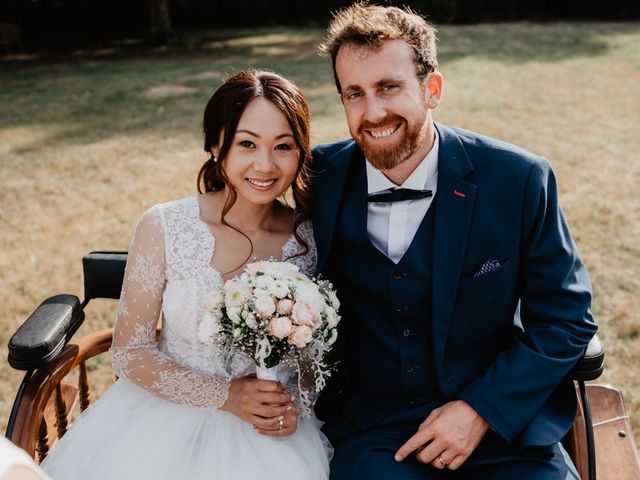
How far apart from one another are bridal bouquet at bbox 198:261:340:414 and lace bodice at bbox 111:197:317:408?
15.0 inches

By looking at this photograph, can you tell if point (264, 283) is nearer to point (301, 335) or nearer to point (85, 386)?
point (301, 335)

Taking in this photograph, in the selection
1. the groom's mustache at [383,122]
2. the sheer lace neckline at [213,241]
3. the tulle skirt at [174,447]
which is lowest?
the tulle skirt at [174,447]

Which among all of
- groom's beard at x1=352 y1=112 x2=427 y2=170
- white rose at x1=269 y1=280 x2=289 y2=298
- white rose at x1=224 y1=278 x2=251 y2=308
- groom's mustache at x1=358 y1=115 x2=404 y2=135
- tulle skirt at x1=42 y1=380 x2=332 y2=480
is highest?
groom's mustache at x1=358 y1=115 x2=404 y2=135

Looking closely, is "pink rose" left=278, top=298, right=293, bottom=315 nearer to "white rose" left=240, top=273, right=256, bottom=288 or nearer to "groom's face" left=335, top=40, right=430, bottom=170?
"white rose" left=240, top=273, right=256, bottom=288

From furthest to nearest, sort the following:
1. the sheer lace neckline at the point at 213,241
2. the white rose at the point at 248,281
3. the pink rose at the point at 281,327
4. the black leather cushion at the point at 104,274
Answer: the black leather cushion at the point at 104,274
the sheer lace neckline at the point at 213,241
the white rose at the point at 248,281
the pink rose at the point at 281,327

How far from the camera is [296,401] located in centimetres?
260

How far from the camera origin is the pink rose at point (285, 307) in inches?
80.6

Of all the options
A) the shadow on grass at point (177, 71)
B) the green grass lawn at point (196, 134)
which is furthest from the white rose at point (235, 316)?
the shadow on grass at point (177, 71)

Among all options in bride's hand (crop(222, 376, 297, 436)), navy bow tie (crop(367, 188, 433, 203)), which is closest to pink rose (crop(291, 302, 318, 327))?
bride's hand (crop(222, 376, 297, 436))

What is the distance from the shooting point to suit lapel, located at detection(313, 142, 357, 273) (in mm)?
2523

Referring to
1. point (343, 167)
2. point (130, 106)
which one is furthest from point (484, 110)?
point (343, 167)

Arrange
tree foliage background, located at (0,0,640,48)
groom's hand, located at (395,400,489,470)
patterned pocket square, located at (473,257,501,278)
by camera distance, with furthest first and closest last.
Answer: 1. tree foliage background, located at (0,0,640,48)
2. patterned pocket square, located at (473,257,501,278)
3. groom's hand, located at (395,400,489,470)

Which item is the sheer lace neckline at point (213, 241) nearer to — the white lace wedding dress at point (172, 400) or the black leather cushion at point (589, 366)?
the white lace wedding dress at point (172, 400)

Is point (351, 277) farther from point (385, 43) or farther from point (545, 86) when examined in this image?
point (545, 86)
